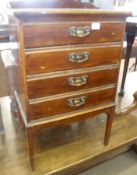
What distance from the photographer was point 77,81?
90 cm

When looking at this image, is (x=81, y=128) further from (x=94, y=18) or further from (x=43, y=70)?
(x=94, y=18)

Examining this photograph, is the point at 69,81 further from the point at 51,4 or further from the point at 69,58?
the point at 51,4

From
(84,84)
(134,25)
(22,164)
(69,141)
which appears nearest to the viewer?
(84,84)

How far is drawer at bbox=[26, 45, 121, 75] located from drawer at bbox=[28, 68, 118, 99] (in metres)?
0.03

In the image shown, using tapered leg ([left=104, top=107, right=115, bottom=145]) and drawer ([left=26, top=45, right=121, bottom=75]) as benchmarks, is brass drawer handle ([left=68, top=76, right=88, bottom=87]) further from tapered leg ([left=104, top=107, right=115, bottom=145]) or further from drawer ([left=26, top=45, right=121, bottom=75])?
tapered leg ([left=104, top=107, right=115, bottom=145])

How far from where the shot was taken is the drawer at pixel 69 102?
86 cm

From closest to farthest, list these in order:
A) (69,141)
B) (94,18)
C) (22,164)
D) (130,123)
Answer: (94,18) < (22,164) < (69,141) < (130,123)

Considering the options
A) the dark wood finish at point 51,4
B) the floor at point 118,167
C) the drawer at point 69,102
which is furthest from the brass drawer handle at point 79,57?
the floor at point 118,167

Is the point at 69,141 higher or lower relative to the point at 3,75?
lower

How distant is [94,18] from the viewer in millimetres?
813

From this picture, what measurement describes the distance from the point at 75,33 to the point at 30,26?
0.19m

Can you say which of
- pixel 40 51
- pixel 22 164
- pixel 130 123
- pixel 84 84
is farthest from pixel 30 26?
pixel 130 123

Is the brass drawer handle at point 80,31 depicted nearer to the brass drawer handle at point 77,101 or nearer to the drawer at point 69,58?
the drawer at point 69,58

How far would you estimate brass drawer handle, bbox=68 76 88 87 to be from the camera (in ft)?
2.89
